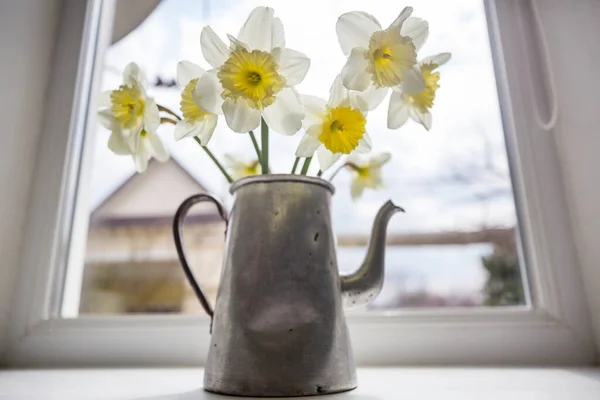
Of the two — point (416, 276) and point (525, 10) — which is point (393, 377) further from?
point (525, 10)

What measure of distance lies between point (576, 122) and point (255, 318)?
0.66 meters

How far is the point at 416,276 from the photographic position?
0.93 m

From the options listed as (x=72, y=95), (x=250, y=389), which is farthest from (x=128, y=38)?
(x=250, y=389)

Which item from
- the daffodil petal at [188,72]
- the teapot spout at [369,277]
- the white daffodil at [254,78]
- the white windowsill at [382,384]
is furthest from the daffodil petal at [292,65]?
the white windowsill at [382,384]

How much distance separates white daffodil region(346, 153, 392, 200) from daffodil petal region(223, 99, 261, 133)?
0.22 meters

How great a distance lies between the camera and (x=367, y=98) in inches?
23.6

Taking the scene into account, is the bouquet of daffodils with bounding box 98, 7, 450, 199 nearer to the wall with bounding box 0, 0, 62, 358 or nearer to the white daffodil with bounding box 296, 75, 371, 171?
the white daffodil with bounding box 296, 75, 371, 171

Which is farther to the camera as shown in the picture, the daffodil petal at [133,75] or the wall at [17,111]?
the wall at [17,111]

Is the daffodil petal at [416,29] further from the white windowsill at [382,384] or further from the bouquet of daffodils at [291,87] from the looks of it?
the white windowsill at [382,384]

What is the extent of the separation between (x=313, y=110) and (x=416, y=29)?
155mm

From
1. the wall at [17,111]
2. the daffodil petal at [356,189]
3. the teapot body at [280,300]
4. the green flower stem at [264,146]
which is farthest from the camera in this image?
the wall at [17,111]

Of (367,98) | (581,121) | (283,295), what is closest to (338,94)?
(367,98)

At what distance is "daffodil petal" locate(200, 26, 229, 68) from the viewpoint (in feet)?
1.87

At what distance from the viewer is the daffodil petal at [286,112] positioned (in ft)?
1.89
